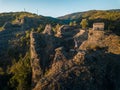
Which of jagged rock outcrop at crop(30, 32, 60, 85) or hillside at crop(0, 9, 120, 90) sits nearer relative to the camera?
hillside at crop(0, 9, 120, 90)

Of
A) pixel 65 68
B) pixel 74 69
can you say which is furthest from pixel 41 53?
pixel 74 69

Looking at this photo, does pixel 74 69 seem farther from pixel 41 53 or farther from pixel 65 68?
pixel 41 53

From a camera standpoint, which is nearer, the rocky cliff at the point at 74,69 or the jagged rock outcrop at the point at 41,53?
the rocky cliff at the point at 74,69

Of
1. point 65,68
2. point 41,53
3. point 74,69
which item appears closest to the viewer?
point 74,69

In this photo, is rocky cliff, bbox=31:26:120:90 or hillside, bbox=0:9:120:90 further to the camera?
hillside, bbox=0:9:120:90

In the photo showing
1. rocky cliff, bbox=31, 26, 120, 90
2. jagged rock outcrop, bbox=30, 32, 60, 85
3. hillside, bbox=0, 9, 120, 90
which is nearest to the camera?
rocky cliff, bbox=31, 26, 120, 90

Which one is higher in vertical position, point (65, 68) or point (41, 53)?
point (41, 53)

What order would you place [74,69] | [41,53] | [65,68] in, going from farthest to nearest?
[41,53]
[65,68]
[74,69]

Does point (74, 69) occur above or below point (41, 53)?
below

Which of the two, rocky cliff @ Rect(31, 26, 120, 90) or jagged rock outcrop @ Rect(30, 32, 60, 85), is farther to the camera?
jagged rock outcrop @ Rect(30, 32, 60, 85)

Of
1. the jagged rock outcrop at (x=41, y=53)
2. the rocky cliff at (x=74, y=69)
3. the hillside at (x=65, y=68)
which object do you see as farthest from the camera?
the jagged rock outcrop at (x=41, y=53)

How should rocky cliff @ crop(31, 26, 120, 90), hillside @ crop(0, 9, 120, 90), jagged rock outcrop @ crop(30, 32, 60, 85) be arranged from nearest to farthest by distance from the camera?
rocky cliff @ crop(31, 26, 120, 90)
hillside @ crop(0, 9, 120, 90)
jagged rock outcrop @ crop(30, 32, 60, 85)

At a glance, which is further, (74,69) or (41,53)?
(41,53)
